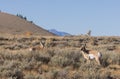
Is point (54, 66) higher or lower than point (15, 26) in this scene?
lower

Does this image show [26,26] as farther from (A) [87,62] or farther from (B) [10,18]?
(A) [87,62]

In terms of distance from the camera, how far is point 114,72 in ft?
60.7

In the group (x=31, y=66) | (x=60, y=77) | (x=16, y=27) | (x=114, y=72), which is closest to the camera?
(x=60, y=77)

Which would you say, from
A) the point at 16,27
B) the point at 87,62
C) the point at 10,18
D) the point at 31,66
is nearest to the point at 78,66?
the point at 87,62

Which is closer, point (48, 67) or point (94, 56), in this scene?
point (48, 67)

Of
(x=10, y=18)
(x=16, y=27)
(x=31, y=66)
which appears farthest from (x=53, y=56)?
(x=10, y=18)

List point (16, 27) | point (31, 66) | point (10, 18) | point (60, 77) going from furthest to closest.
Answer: point (10, 18) < point (16, 27) < point (31, 66) < point (60, 77)

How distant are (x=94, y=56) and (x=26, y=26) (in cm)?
6162

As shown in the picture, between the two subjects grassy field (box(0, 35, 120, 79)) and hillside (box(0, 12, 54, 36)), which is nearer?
grassy field (box(0, 35, 120, 79))

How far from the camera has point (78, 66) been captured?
61.3 ft

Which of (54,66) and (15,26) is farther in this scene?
(15,26)

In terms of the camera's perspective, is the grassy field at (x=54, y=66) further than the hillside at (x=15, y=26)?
No

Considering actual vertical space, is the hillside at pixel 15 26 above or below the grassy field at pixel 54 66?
above

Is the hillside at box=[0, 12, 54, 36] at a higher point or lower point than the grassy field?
higher
